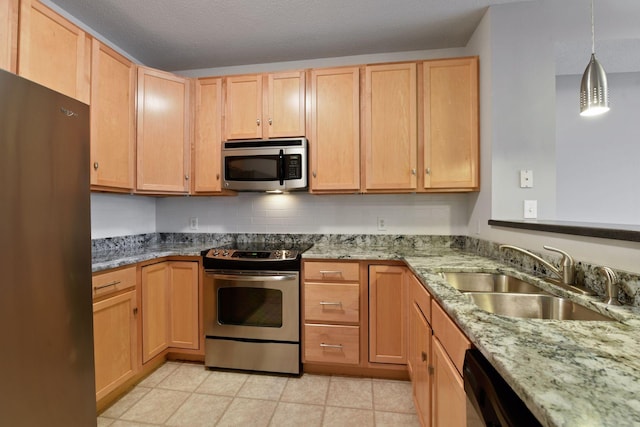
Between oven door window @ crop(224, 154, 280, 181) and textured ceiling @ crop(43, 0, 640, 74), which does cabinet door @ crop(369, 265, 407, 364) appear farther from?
textured ceiling @ crop(43, 0, 640, 74)

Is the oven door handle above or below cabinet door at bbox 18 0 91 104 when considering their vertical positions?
below

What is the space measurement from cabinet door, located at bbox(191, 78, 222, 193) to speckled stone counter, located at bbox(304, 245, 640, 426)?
2028mm

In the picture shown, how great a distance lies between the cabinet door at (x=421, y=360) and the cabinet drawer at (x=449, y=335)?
0.14 metres

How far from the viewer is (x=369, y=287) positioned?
203 centimetres

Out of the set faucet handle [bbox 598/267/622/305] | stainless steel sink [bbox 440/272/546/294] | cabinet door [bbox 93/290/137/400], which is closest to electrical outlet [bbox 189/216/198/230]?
cabinet door [bbox 93/290/137/400]

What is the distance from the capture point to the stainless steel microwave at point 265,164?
2.24 metres

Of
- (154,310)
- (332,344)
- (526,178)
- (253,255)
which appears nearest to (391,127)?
(526,178)

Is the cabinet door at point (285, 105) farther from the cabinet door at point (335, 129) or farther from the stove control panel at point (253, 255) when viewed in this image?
the stove control panel at point (253, 255)

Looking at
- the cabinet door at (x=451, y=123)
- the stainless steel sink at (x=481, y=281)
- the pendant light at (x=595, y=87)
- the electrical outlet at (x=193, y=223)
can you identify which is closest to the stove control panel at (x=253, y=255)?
the electrical outlet at (x=193, y=223)

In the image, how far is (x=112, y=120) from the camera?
2.01 m

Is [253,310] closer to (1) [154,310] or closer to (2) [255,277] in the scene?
(2) [255,277]

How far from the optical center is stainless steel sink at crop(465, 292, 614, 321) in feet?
3.54

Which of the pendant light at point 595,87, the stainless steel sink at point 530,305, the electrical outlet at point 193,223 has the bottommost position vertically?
the stainless steel sink at point 530,305

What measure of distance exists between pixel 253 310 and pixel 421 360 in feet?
3.92
